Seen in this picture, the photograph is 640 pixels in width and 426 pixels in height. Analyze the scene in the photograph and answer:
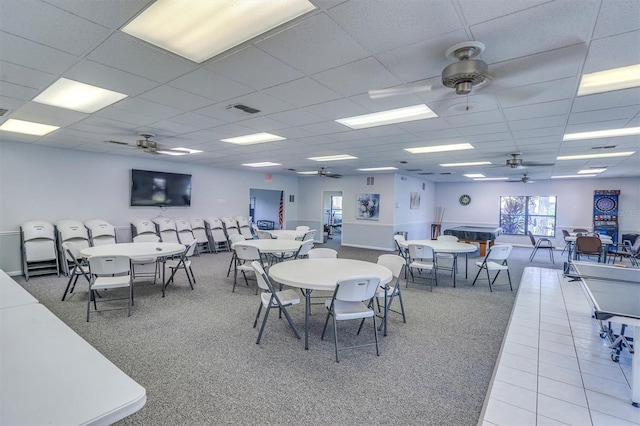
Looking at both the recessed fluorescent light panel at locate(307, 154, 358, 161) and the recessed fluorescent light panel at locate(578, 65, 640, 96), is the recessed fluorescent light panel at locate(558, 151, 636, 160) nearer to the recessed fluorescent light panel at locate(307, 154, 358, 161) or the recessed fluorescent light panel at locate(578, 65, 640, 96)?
the recessed fluorescent light panel at locate(578, 65, 640, 96)

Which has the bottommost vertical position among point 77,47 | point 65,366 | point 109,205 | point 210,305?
point 210,305

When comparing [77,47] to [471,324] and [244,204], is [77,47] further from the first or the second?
[244,204]

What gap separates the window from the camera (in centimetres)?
1145

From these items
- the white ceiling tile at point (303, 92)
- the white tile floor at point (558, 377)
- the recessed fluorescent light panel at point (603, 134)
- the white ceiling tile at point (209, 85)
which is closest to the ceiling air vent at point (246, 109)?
the white ceiling tile at point (209, 85)

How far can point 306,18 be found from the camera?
1857mm

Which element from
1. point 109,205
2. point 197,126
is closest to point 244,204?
point 109,205

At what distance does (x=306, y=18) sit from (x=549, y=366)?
3.55 m

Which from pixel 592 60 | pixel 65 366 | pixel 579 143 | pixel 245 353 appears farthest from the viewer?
pixel 579 143

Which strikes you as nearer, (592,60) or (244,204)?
(592,60)

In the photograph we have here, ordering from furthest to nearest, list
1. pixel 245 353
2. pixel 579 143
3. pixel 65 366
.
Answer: pixel 579 143, pixel 245 353, pixel 65 366

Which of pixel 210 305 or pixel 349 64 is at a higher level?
pixel 349 64

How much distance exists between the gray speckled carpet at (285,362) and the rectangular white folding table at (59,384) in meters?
1.15

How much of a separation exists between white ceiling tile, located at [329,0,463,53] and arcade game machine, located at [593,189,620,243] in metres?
12.2

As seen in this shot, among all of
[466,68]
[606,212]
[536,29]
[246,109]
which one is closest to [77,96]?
[246,109]
